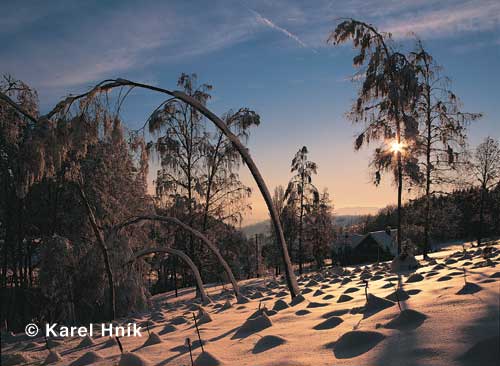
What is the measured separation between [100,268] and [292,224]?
2271 cm

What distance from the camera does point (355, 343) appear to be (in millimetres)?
2299

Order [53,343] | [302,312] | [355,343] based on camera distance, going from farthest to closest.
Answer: [53,343], [302,312], [355,343]

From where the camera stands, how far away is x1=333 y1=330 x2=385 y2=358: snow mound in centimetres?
220

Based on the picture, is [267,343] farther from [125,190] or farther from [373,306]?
[125,190]

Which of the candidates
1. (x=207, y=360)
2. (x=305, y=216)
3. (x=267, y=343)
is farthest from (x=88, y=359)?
(x=305, y=216)

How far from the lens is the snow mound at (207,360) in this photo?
96.1 inches

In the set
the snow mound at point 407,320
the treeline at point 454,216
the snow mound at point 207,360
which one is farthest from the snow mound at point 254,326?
the treeline at point 454,216

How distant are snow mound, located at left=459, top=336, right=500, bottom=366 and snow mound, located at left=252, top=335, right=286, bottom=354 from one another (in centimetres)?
118

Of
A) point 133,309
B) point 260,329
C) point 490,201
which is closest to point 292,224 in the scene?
point 490,201

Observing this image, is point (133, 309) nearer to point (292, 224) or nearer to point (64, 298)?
point (64, 298)

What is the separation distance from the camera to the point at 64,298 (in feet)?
35.6

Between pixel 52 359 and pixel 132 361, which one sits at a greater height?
pixel 132 361

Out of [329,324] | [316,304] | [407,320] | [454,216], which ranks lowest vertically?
[454,216]

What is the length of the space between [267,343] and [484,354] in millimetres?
1357
